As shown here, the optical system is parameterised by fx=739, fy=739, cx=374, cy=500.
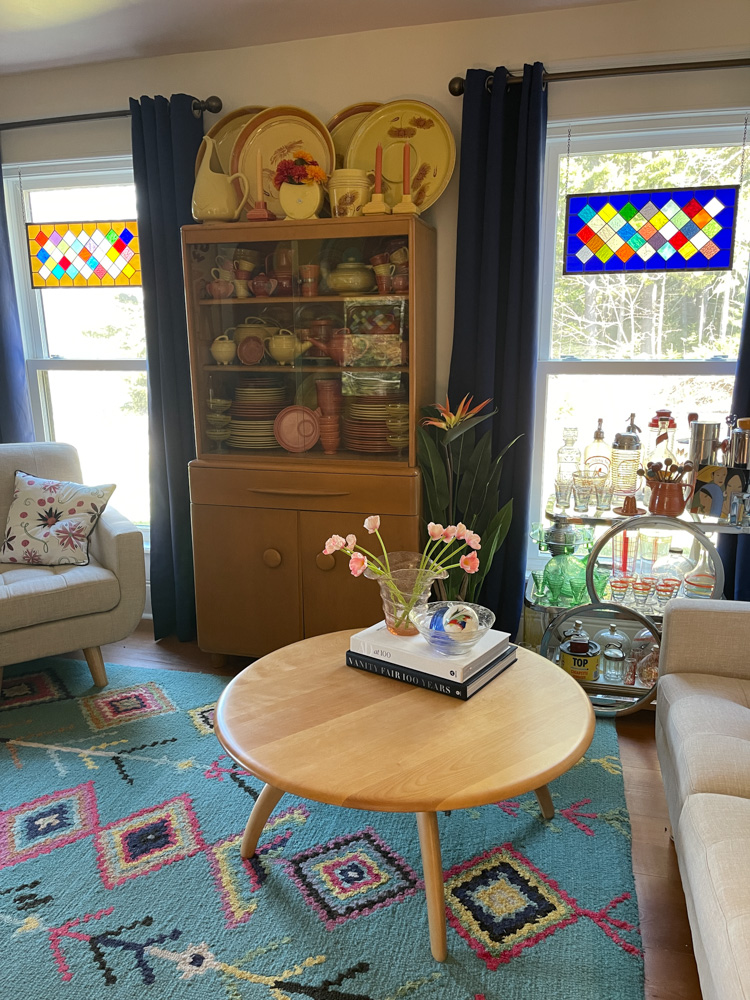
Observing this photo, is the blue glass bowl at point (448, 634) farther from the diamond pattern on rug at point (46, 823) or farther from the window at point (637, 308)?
the window at point (637, 308)

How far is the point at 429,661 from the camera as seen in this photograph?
1751 millimetres

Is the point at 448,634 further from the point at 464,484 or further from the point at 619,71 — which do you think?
the point at 619,71

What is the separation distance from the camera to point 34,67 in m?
3.10

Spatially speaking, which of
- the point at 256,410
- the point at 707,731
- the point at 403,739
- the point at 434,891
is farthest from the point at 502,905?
the point at 256,410

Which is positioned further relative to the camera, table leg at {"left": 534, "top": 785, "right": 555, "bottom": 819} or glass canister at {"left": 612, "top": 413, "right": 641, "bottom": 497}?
glass canister at {"left": 612, "top": 413, "right": 641, "bottom": 497}

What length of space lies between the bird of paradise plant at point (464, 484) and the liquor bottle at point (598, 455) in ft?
0.99

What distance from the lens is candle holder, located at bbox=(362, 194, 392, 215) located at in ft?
8.33

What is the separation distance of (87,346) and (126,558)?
4.29 ft

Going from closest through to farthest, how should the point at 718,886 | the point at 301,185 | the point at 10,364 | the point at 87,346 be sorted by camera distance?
1. the point at 718,886
2. the point at 301,185
3. the point at 10,364
4. the point at 87,346

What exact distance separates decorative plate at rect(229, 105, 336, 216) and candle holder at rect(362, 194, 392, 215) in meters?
0.32

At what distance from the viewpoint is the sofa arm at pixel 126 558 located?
2.71 metres

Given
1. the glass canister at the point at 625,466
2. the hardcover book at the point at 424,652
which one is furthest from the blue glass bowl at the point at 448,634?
the glass canister at the point at 625,466

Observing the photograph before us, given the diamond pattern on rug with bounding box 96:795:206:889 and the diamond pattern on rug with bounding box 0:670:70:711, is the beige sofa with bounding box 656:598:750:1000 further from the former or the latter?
the diamond pattern on rug with bounding box 0:670:70:711

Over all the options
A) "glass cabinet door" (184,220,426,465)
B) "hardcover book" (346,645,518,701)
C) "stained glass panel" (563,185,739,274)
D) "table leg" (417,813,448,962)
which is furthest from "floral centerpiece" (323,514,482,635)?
"stained glass panel" (563,185,739,274)
